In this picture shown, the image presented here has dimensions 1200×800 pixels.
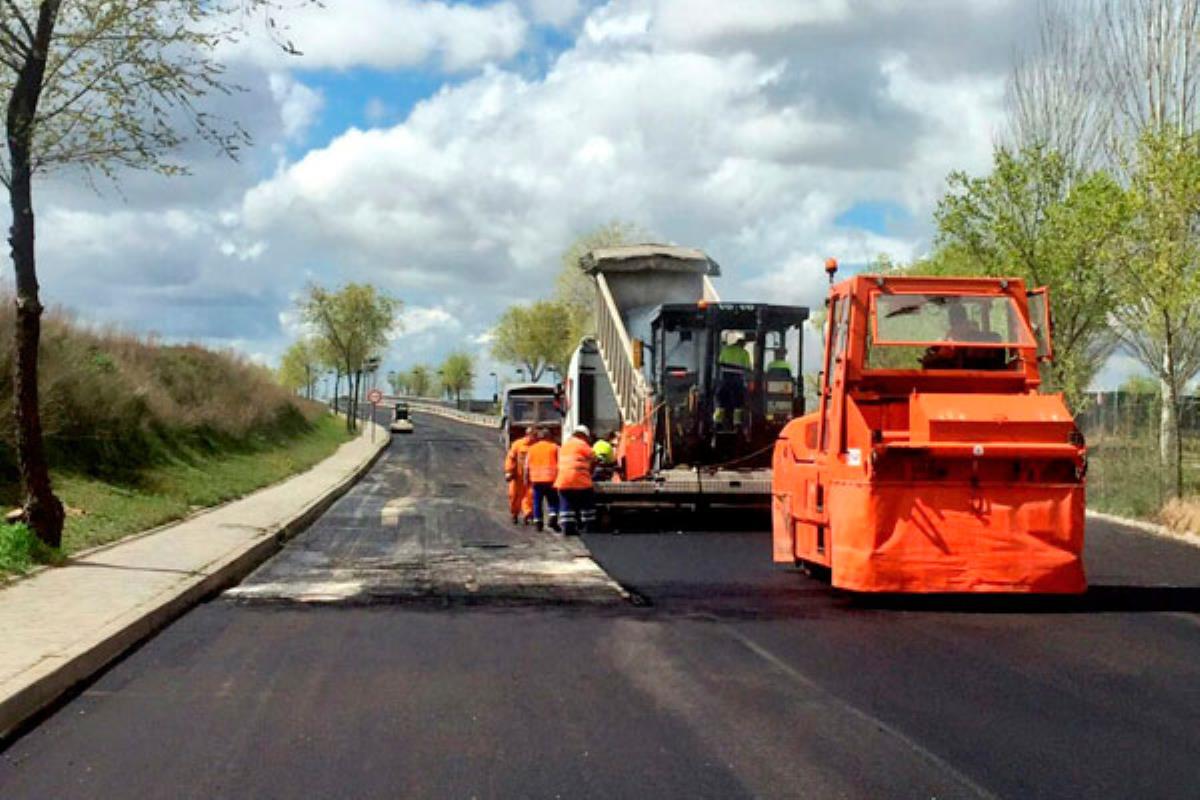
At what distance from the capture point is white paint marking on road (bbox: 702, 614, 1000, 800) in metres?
5.81

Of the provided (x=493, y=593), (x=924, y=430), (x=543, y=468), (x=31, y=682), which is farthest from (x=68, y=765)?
(x=543, y=468)

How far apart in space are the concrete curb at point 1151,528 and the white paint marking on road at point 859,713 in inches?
411

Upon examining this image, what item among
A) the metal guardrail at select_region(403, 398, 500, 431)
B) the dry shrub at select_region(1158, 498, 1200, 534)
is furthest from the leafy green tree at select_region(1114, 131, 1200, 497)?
the metal guardrail at select_region(403, 398, 500, 431)

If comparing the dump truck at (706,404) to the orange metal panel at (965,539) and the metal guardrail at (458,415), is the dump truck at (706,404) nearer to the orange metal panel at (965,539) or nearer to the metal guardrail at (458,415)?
the orange metal panel at (965,539)

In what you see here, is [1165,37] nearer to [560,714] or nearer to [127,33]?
[127,33]

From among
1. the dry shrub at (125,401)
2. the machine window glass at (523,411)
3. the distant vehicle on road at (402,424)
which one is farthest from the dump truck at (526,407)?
the distant vehicle on road at (402,424)

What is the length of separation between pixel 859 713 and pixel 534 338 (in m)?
90.5

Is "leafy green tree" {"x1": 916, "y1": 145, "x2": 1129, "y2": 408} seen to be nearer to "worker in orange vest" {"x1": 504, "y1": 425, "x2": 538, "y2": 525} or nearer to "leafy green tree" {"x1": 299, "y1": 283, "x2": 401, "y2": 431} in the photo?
"worker in orange vest" {"x1": 504, "y1": 425, "x2": 538, "y2": 525}

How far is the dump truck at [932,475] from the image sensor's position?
10930mm

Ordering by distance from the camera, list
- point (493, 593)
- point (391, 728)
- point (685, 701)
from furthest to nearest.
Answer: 1. point (493, 593)
2. point (685, 701)
3. point (391, 728)

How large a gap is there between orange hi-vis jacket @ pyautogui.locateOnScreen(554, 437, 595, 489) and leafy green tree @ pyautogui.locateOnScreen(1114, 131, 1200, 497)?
808cm

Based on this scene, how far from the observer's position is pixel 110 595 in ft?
35.2

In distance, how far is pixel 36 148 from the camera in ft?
41.3

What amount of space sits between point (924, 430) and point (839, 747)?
201 inches
